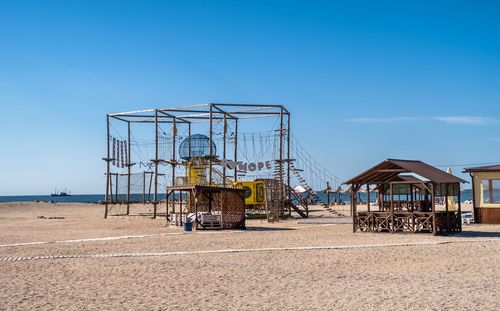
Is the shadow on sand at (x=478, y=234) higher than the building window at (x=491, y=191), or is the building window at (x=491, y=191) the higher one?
the building window at (x=491, y=191)

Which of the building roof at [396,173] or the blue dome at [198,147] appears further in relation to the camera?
the blue dome at [198,147]

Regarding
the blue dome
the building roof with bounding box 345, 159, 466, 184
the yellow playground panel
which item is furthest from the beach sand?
the yellow playground panel

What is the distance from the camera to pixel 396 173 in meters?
23.8

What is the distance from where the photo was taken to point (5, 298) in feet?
33.7

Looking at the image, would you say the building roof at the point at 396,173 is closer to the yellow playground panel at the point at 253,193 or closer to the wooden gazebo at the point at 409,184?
the wooden gazebo at the point at 409,184

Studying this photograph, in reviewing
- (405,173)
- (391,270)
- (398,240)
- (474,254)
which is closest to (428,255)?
(474,254)

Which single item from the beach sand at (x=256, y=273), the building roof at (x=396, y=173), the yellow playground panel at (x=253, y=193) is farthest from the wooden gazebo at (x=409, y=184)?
the yellow playground panel at (x=253, y=193)

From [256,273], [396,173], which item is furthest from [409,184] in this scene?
[256,273]

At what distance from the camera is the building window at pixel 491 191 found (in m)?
27.5

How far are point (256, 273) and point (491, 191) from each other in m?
18.5

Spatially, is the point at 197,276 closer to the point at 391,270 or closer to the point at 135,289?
the point at 135,289

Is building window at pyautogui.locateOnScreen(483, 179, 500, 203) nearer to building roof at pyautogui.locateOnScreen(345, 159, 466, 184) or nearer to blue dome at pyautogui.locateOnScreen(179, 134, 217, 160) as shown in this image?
building roof at pyautogui.locateOnScreen(345, 159, 466, 184)

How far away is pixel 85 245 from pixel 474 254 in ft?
40.0

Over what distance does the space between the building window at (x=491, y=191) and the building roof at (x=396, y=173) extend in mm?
3876
